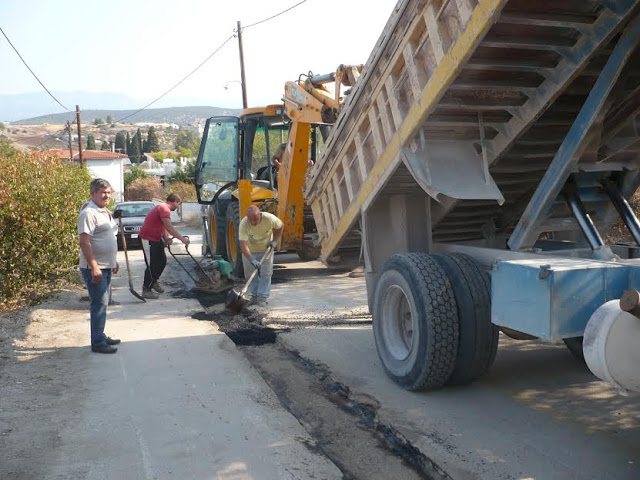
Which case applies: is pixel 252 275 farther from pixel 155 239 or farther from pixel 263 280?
pixel 155 239

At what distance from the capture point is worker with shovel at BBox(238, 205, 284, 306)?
917 centimetres

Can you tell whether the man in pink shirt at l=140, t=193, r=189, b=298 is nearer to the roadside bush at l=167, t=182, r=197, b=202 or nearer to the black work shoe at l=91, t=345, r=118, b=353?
the black work shoe at l=91, t=345, r=118, b=353

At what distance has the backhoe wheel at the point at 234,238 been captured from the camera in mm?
11555

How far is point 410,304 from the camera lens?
541 centimetres

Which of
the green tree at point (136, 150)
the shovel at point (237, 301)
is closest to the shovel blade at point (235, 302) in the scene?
the shovel at point (237, 301)

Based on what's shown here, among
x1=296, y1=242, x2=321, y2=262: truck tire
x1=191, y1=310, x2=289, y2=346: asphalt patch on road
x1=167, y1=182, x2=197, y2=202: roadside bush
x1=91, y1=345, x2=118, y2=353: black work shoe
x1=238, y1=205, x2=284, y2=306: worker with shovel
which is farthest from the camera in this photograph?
x1=167, y1=182, x2=197, y2=202: roadside bush

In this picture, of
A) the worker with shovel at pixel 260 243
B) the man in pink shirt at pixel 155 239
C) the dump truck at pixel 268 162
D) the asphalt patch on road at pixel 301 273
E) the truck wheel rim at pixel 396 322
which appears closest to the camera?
the truck wheel rim at pixel 396 322

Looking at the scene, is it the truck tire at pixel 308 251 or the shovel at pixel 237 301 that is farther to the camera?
the truck tire at pixel 308 251

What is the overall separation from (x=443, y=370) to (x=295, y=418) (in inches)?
46.0

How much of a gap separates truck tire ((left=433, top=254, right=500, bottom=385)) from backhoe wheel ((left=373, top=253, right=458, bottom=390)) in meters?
0.06

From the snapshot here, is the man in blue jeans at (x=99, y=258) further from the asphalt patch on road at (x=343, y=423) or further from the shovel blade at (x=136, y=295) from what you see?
the shovel blade at (x=136, y=295)

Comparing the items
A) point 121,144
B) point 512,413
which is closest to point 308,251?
point 512,413

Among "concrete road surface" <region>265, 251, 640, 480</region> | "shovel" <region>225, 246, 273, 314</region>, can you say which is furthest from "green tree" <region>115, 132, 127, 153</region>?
"concrete road surface" <region>265, 251, 640, 480</region>

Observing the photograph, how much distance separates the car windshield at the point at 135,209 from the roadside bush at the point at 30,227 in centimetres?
845
